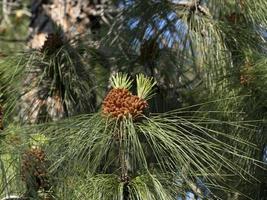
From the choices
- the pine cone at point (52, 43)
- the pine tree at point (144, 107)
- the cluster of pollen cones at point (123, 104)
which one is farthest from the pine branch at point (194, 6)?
the cluster of pollen cones at point (123, 104)

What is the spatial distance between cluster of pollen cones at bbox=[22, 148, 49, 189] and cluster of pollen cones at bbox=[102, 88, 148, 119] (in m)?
0.18

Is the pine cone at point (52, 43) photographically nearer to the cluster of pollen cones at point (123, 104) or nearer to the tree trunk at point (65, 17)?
the tree trunk at point (65, 17)

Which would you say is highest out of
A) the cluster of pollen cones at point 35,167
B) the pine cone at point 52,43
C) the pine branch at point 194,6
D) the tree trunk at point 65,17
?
the tree trunk at point 65,17

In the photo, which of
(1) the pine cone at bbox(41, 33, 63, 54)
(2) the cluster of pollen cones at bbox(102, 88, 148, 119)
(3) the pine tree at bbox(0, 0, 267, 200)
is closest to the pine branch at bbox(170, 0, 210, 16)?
(3) the pine tree at bbox(0, 0, 267, 200)

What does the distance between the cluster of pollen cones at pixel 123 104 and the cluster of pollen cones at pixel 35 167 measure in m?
0.18

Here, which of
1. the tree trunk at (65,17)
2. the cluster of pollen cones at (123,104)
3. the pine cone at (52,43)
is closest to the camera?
the cluster of pollen cones at (123,104)

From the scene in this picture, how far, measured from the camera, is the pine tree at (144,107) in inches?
59.9

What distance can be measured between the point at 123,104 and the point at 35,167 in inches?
9.0

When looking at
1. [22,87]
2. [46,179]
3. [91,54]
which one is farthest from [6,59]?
[46,179]

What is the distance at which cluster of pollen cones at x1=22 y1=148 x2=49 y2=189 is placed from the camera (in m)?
1.50

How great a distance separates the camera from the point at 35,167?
152 centimetres

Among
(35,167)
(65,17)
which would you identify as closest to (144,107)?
(35,167)

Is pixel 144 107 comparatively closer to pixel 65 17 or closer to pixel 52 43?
pixel 52 43

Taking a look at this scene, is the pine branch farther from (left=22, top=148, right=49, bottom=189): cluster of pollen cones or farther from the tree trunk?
(left=22, top=148, right=49, bottom=189): cluster of pollen cones
